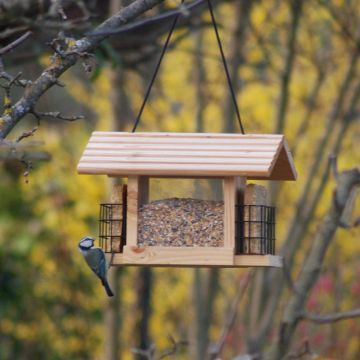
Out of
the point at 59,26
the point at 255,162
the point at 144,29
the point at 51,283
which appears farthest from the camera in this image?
the point at 51,283

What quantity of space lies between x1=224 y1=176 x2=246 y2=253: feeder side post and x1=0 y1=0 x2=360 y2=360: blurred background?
3.44 meters

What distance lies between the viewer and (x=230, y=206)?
349cm

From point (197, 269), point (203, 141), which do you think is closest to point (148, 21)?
point (203, 141)

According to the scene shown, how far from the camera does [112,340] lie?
7195 mm

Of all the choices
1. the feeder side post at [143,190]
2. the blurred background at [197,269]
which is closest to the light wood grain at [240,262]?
the feeder side post at [143,190]

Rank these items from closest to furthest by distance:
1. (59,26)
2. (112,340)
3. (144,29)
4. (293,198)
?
(59,26) → (144,29) → (112,340) → (293,198)

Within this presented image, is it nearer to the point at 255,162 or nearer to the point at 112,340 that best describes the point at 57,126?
the point at 112,340

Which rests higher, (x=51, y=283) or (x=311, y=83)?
(x=311, y=83)

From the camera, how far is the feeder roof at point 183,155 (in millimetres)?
3359

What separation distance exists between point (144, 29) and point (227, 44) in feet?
10.5

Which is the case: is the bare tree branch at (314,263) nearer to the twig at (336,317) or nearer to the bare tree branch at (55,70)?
the twig at (336,317)

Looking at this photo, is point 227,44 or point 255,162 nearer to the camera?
point 255,162

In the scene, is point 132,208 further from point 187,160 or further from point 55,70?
point 55,70

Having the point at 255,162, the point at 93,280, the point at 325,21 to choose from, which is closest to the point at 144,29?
the point at 325,21
